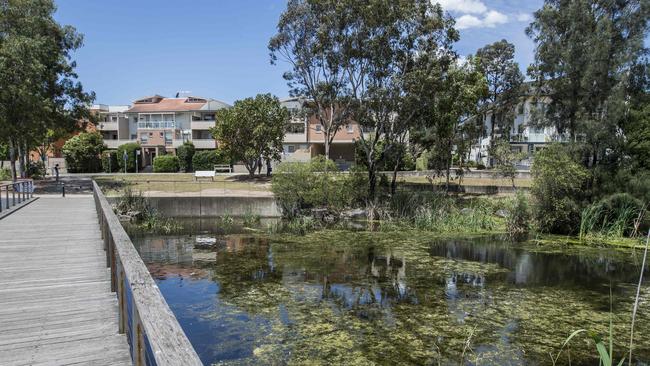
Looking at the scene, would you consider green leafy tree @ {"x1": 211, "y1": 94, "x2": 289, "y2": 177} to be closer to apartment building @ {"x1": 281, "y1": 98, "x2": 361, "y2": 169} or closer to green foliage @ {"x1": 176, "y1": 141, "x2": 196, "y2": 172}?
green foliage @ {"x1": 176, "y1": 141, "x2": 196, "y2": 172}

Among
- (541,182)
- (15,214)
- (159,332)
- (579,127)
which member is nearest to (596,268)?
(541,182)

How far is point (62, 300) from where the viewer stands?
20.7ft

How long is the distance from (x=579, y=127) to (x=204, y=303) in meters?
20.0

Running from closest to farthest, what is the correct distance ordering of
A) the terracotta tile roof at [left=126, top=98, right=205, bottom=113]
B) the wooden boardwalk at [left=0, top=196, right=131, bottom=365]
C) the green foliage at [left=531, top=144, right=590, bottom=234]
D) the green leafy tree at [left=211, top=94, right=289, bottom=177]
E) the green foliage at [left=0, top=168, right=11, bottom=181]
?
the wooden boardwalk at [left=0, top=196, right=131, bottom=365] → the green foliage at [left=531, top=144, right=590, bottom=234] → the green foliage at [left=0, top=168, right=11, bottom=181] → the green leafy tree at [left=211, top=94, right=289, bottom=177] → the terracotta tile roof at [left=126, top=98, right=205, bottom=113]

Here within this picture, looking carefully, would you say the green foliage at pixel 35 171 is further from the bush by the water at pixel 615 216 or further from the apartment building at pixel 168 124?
the bush by the water at pixel 615 216

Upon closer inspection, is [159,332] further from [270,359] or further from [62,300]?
[270,359]

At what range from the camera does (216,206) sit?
27938 mm

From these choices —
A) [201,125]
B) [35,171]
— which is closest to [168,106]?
[201,125]

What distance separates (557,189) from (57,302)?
850 inches

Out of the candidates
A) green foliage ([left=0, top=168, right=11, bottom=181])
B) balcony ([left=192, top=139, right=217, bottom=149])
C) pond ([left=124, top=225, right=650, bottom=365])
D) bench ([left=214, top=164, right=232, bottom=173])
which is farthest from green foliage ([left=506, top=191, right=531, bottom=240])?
balcony ([left=192, top=139, right=217, bottom=149])

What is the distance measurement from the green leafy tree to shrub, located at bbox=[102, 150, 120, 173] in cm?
2009

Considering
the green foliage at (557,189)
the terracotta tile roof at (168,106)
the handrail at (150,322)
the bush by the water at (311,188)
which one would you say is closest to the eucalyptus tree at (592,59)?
the green foliage at (557,189)

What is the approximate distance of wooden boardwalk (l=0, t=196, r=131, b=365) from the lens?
182 inches

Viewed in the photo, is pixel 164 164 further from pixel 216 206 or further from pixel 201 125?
pixel 216 206
